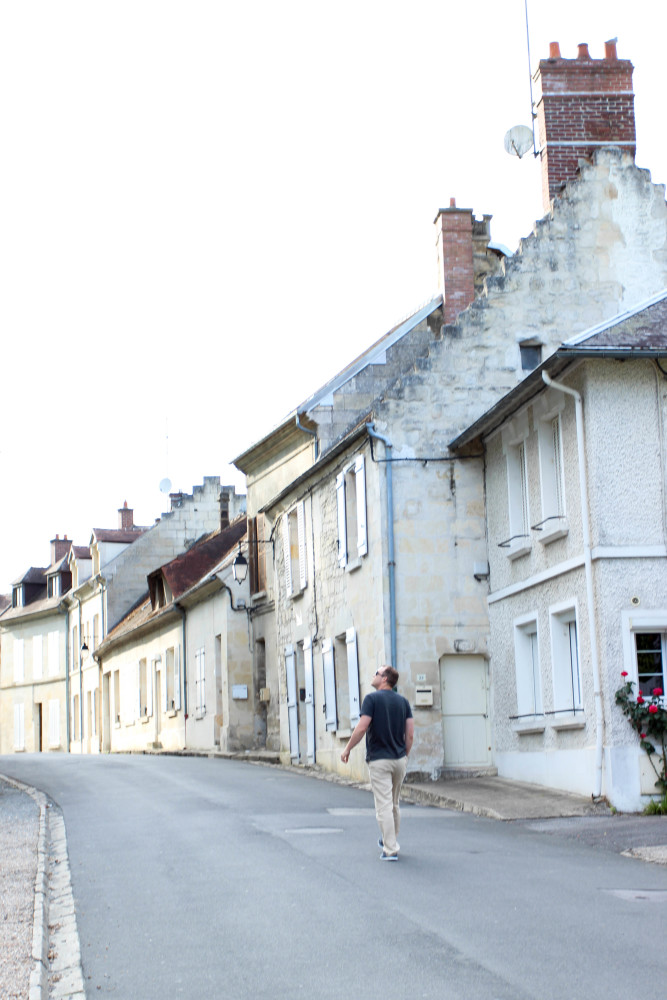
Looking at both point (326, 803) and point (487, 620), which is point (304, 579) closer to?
point (487, 620)

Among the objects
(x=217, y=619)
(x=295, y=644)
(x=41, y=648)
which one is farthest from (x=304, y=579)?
(x=41, y=648)

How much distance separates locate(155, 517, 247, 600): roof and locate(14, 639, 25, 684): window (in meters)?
21.8

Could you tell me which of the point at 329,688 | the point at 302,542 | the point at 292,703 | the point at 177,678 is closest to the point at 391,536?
the point at 329,688

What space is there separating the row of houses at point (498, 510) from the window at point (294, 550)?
0.20 feet

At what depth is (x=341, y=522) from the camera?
2075cm

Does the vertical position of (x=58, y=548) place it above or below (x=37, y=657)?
above

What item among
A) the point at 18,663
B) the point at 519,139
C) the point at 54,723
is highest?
the point at 519,139

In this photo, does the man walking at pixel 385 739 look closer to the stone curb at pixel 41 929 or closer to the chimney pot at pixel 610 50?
the stone curb at pixel 41 929

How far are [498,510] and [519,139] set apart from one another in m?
6.03

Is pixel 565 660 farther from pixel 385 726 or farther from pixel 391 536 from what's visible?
pixel 385 726

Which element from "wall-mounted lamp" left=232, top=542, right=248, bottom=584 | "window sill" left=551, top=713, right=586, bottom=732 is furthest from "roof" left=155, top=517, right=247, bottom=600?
"window sill" left=551, top=713, right=586, bottom=732

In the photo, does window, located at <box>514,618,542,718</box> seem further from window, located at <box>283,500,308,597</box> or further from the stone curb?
the stone curb

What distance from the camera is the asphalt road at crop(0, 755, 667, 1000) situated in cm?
620

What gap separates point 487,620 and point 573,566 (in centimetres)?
387
